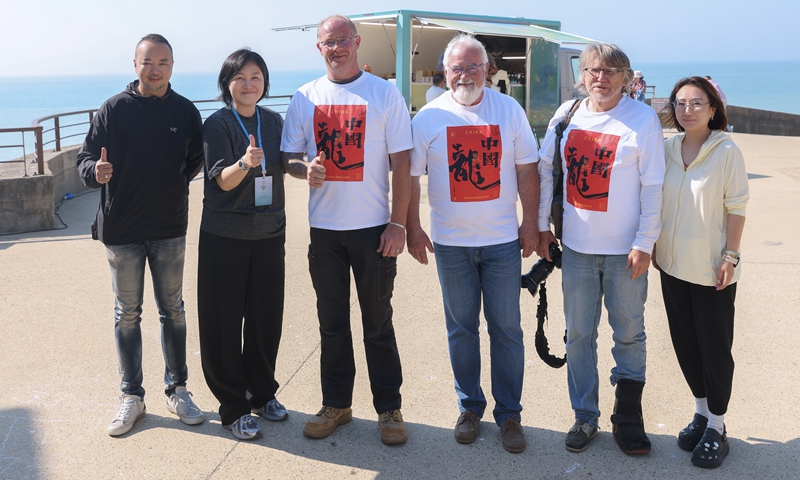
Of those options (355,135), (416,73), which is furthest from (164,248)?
(416,73)

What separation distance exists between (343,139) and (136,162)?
1041 millimetres

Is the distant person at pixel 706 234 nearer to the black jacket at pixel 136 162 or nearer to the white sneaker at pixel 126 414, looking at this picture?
the black jacket at pixel 136 162

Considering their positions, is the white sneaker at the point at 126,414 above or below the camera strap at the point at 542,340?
below

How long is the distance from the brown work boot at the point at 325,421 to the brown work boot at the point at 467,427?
22.9 inches

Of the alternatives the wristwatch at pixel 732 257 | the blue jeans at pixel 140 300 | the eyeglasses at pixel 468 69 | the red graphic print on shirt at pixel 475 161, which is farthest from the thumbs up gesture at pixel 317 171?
the wristwatch at pixel 732 257


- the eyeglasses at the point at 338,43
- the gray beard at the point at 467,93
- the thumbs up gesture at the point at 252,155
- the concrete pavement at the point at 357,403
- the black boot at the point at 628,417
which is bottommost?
the concrete pavement at the point at 357,403

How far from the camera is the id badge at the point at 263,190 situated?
3238 millimetres

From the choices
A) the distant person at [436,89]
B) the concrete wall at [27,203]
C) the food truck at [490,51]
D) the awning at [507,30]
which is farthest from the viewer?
the food truck at [490,51]

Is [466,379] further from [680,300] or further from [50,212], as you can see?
[50,212]

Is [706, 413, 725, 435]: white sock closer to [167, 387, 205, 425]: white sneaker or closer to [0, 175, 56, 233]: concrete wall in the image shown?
[167, 387, 205, 425]: white sneaker

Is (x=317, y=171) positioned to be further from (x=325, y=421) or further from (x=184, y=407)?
(x=184, y=407)

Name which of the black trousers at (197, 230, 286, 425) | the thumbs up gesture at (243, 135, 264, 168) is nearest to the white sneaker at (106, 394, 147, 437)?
the black trousers at (197, 230, 286, 425)

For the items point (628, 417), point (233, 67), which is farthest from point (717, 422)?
point (233, 67)

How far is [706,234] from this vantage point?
3.03 metres
